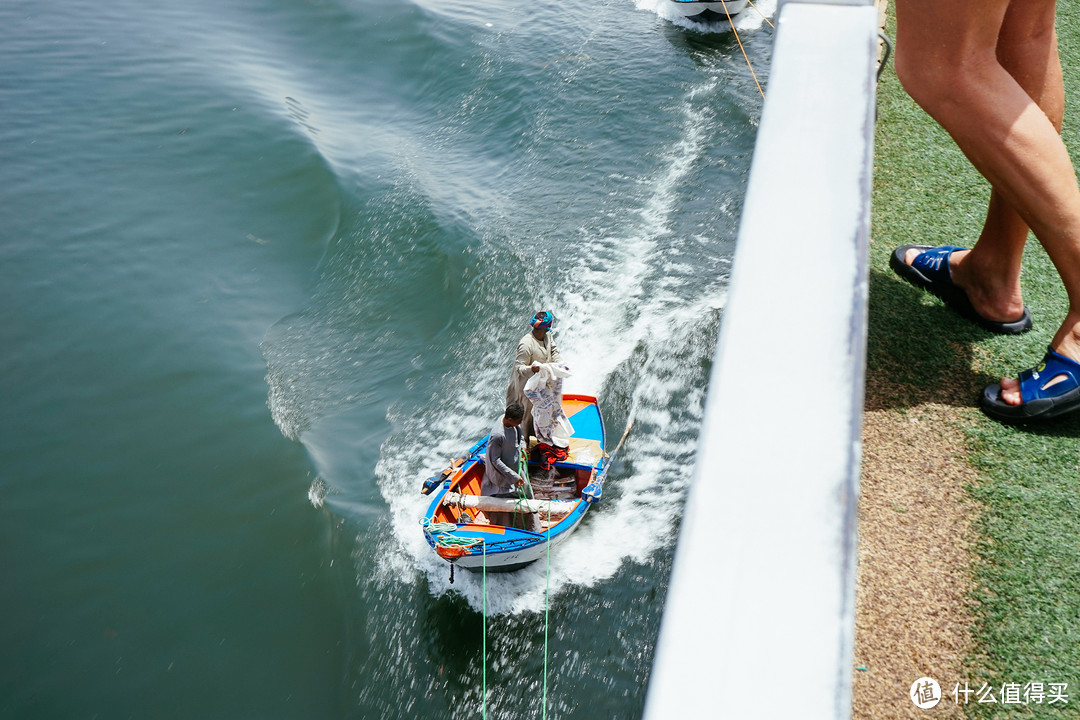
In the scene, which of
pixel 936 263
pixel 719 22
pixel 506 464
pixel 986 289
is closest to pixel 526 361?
pixel 506 464

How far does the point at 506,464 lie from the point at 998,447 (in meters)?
5.08

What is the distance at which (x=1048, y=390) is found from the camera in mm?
3273

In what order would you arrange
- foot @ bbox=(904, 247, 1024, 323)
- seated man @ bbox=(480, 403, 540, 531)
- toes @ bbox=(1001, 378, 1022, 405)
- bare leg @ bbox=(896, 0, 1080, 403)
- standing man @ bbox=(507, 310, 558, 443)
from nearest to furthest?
bare leg @ bbox=(896, 0, 1080, 403), toes @ bbox=(1001, 378, 1022, 405), foot @ bbox=(904, 247, 1024, 323), seated man @ bbox=(480, 403, 540, 531), standing man @ bbox=(507, 310, 558, 443)

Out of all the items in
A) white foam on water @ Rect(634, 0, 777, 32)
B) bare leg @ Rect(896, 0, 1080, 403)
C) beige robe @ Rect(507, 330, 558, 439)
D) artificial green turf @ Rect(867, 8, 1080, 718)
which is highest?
bare leg @ Rect(896, 0, 1080, 403)

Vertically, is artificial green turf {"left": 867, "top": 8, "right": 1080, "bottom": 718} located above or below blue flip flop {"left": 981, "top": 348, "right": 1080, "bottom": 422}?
below

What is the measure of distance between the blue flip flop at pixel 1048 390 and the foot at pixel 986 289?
1.84ft

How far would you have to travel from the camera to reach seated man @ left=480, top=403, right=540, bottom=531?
306 inches

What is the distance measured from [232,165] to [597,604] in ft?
39.6

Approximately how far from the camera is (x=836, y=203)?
1.26 m

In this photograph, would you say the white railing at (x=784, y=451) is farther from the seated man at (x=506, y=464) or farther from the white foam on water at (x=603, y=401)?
the white foam on water at (x=603, y=401)

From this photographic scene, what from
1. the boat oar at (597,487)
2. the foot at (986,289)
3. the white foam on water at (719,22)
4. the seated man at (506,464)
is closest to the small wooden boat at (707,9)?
the white foam on water at (719,22)

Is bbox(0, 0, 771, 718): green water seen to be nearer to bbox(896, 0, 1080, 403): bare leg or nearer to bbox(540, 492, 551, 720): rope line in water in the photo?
bbox(540, 492, 551, 720): rope line in water

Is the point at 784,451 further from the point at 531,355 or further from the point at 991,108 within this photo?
the point at 531,355

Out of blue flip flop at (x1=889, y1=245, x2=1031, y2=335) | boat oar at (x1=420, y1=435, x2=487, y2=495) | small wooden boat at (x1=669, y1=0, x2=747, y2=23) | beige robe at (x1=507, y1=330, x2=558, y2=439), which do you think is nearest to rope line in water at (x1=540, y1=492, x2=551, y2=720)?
boat oar at (x1=420, y1=435, x2=487, y2=495)
